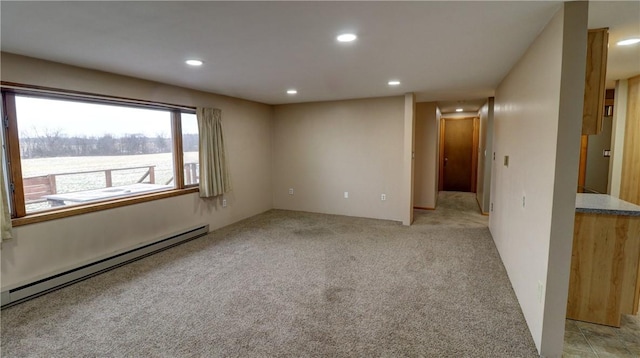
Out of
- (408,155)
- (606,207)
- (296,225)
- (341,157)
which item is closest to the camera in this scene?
(606,207)

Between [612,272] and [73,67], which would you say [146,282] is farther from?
[612,272]

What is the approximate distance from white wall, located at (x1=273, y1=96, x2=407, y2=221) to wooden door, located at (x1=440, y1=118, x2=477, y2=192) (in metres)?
3.88

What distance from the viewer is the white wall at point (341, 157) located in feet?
17.7

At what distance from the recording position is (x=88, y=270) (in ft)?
10.5

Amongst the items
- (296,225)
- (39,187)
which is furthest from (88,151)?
(296,225)

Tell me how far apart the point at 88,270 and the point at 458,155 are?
8.64 metres

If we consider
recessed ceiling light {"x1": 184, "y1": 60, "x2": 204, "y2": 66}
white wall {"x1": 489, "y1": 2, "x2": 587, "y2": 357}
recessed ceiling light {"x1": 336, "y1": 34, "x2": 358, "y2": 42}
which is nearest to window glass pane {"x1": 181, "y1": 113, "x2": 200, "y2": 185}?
recessed ceiling light {"x1": 184, "y1": 60, "x2": 204, "y2": 66}

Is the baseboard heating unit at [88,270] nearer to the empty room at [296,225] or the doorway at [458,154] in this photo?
the empty room at [296,225]

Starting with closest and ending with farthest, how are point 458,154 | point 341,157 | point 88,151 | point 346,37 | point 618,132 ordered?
point 346,37 → point 88,151 → point 618,132 → point 341,157 → point 458,154

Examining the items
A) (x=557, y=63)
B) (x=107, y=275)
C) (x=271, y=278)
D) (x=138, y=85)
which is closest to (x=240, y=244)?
(x=271, y=278)

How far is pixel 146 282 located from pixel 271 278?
49.4 inches

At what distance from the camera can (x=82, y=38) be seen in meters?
2.33

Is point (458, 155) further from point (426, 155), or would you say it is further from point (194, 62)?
point (194, 62)

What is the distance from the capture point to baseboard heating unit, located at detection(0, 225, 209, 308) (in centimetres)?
267
